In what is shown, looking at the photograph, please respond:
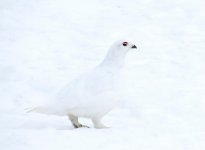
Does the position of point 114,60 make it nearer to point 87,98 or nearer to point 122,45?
point 122,45

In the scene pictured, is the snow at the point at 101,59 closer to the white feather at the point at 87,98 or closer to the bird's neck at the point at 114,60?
the white feather at the point at 87,98

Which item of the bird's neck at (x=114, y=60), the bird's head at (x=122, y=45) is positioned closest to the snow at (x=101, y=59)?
the bird's neck at (x=114, y=60)

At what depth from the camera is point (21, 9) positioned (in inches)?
437

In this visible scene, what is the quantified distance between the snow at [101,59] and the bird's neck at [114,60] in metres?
0.31

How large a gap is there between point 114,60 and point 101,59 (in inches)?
136

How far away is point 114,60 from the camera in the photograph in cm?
596

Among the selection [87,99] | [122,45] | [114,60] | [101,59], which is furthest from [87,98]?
[101,59]

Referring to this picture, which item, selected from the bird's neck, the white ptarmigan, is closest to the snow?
the white ptarmigan

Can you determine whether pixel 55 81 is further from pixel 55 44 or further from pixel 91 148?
pixel 91 148

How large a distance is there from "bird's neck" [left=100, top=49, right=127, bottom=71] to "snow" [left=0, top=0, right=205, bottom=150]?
1.01ft

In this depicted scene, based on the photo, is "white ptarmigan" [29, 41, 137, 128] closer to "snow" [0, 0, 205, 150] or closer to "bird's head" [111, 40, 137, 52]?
"snow" [0, 0, 205, 150]

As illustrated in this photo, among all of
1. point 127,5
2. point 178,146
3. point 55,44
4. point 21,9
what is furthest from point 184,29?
point 178,146

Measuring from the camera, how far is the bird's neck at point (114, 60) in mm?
5926

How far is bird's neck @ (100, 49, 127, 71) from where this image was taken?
5.93m
